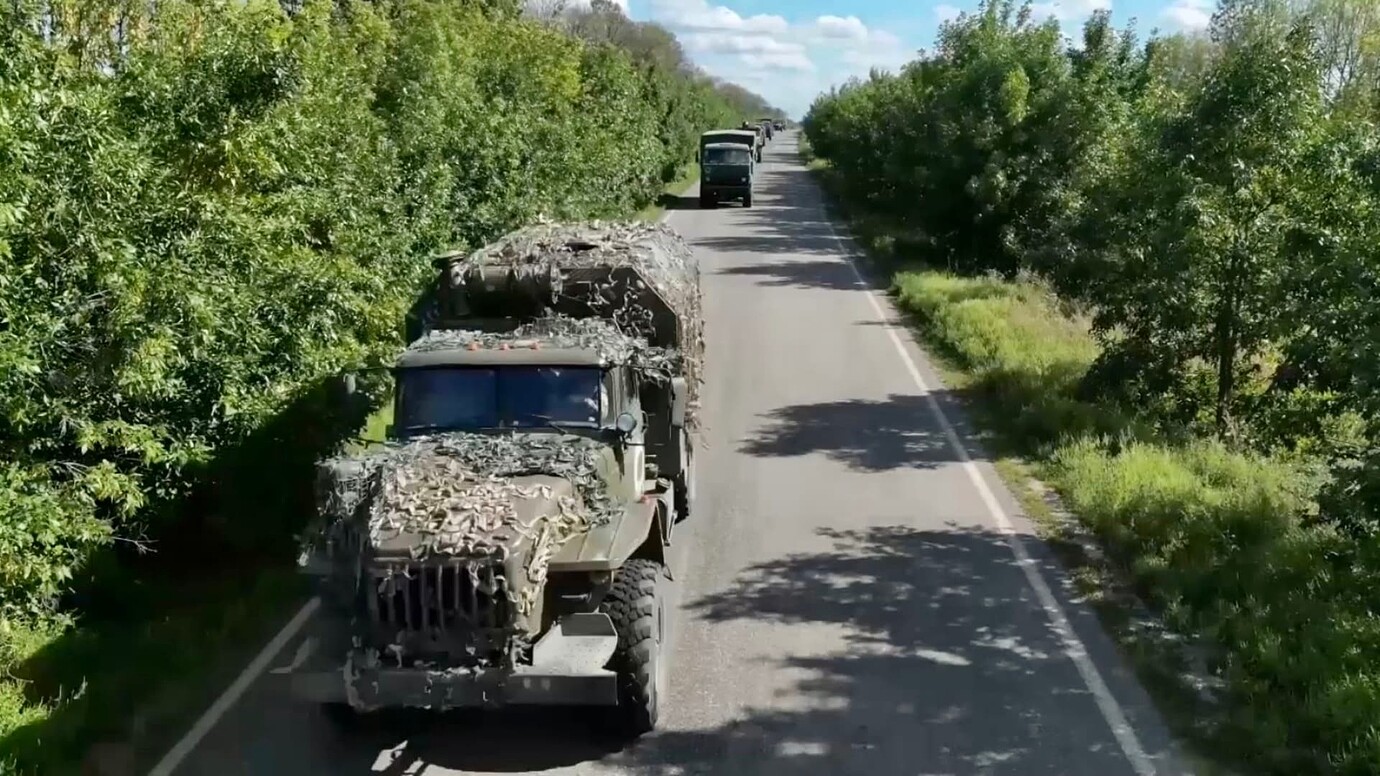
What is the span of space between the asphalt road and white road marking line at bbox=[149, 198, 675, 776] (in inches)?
3.4

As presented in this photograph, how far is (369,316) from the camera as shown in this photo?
1201 cm

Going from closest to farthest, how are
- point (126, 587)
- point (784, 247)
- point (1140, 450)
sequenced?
point (126, 587) < point (1140, 450) < point (784, 247)

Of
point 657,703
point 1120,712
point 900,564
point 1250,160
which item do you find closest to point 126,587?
point 657,703

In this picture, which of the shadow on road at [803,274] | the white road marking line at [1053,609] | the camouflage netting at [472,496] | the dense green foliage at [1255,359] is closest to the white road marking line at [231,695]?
the camouflage netting at [472,496]

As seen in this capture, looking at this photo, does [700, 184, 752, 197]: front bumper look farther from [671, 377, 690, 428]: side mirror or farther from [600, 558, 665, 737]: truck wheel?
[600, 558, 665, 737]: truck wheel

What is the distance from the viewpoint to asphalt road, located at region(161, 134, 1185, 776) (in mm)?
7195

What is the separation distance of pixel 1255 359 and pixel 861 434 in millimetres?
7291

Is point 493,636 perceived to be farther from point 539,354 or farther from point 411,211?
point 411,211

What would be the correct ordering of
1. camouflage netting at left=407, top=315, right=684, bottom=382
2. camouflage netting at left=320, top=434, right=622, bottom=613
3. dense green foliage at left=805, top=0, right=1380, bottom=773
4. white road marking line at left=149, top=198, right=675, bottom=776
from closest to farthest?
camouflage netting at left=320, top=434, right=622, bottom=613 → white road marking line at left=149, top=198, right=675, bottom=776 → dense green foliage at left=805, top=0, right=1380, bottom=773 → camouflage netting at left=407, top=315, right=684, bottom=382

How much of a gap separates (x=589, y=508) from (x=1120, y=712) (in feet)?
12.0

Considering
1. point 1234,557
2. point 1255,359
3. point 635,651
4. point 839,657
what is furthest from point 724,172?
point 635,651

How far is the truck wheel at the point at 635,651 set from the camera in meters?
7.11

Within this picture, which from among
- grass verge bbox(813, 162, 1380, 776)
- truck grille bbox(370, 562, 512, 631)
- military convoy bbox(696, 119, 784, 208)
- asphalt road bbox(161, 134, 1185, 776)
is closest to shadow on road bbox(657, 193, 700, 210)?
military convoy bbox(696, 119, 784, 208)

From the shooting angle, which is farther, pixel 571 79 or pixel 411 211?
pixel 571 79
